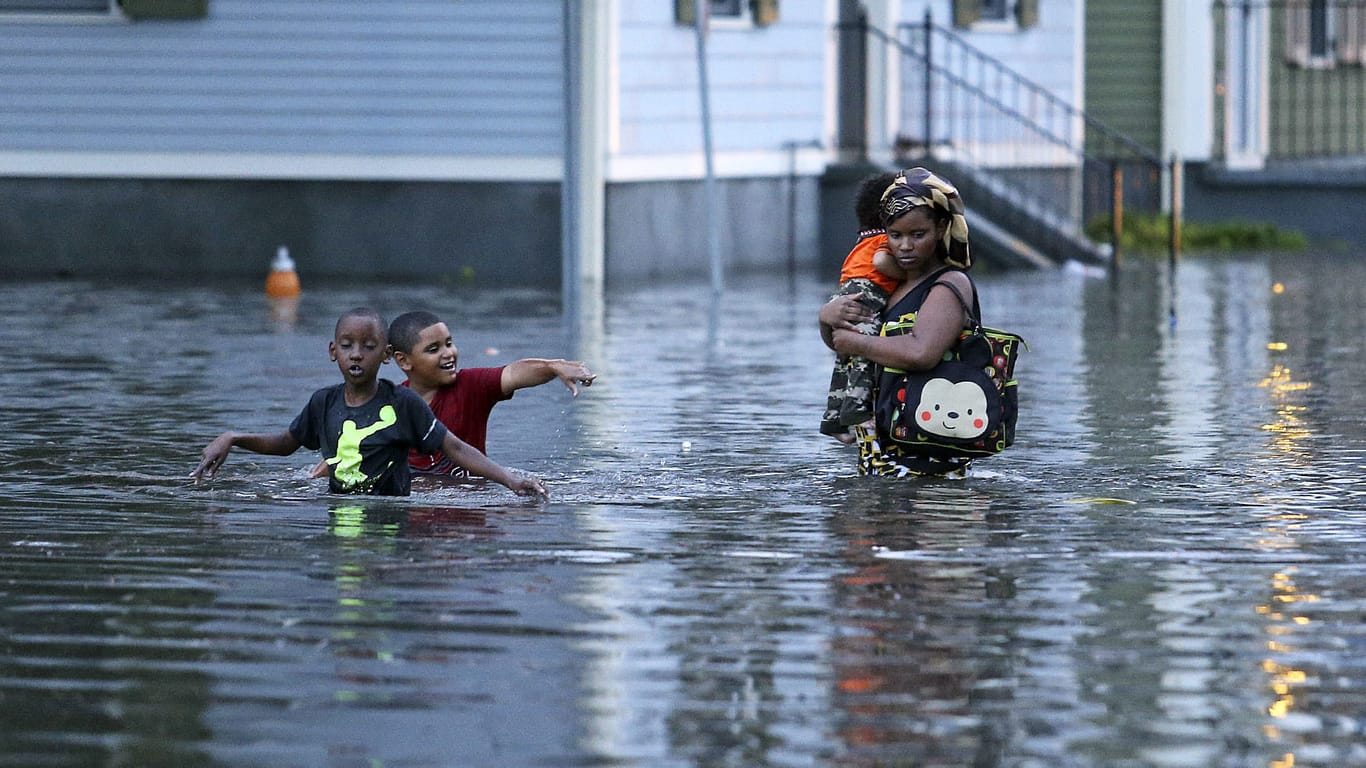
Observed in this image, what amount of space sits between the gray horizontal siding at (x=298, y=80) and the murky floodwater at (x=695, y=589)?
8315mm

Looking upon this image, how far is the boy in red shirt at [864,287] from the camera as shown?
896 cm

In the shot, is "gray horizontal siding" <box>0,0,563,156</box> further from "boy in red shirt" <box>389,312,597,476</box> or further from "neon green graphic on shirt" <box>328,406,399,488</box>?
"neon green graphic on shirt" <box>328,406,399,488</box>

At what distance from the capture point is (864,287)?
29.5 feet

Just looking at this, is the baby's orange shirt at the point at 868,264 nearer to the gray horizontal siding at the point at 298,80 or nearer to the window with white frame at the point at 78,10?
the gray horizontal siding at the point at 298,80

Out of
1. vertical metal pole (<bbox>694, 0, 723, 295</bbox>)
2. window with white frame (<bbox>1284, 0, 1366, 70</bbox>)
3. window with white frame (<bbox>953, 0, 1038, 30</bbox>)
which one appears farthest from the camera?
window with white frame (<bbox>1284, 0, 1366, 70</bbox>)

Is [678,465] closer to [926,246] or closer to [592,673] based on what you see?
[926,246]

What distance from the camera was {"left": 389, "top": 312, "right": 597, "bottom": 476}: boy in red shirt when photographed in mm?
8922

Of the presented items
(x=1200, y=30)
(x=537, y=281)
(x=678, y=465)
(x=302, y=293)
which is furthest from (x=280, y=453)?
(x=1200, y=30)

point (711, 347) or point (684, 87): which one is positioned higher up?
point (684, 87)

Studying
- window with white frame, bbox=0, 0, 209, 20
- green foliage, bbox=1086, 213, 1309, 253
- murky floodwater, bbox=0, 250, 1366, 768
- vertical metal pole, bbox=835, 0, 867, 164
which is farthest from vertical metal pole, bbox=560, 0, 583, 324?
green foliage, bbox=1086, 213, 1309, 253

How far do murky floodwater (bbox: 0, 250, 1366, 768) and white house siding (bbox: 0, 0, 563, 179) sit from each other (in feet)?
27.3

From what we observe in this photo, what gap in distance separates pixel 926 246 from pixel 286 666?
350cm

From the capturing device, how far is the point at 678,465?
9.83 meters

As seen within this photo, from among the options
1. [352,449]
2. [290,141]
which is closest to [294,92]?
[290,141]
